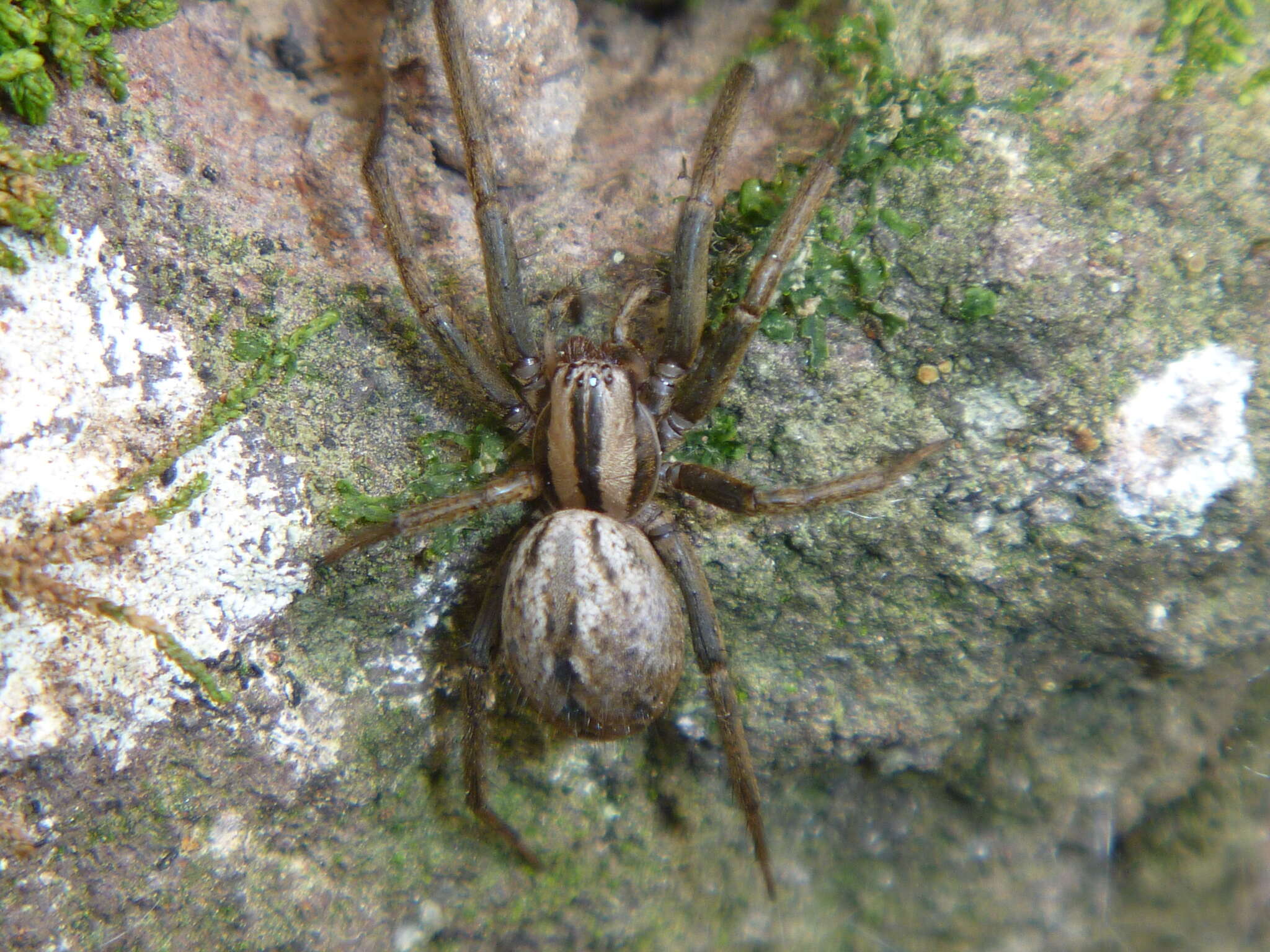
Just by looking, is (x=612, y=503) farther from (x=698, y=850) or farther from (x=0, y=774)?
(x=0, y=774)

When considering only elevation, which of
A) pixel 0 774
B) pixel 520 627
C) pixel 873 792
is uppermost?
pixel 520 627

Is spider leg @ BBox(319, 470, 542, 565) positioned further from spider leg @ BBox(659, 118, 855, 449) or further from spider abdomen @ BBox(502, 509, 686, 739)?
spider leg @ BBox(659, 118, 855, 449)

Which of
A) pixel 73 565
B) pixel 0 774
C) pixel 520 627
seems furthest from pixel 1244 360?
pixel 0 774

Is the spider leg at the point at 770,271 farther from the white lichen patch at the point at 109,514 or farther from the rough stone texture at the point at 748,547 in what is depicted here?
the white lichen patch at the point at 109,514

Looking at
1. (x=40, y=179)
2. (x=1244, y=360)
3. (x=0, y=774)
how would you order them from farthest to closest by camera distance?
(x=1244, y=360)
(x=0, y=774)
(x=40, y=179)

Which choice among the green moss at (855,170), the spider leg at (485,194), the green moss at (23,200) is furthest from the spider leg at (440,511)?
the green moss at (23,200)

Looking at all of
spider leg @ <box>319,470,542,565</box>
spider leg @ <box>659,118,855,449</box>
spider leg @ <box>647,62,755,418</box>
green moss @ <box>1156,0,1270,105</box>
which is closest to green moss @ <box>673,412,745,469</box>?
spider leg @ <box>659,118,855,449</box>

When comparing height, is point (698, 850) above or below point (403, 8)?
below
